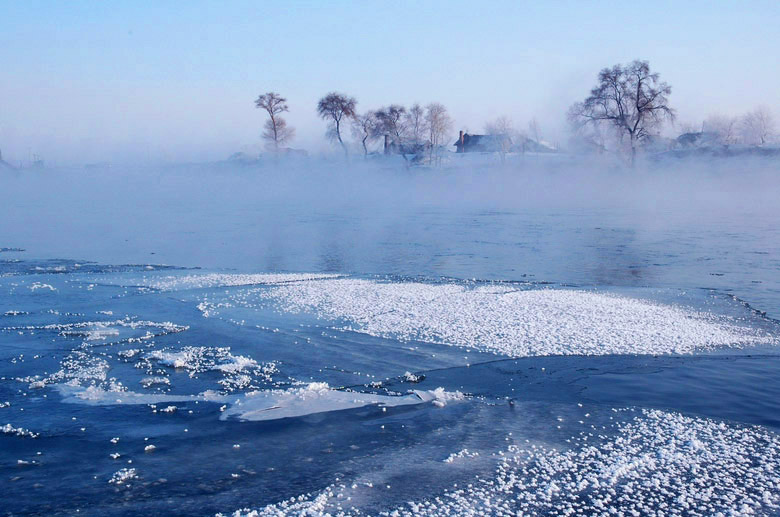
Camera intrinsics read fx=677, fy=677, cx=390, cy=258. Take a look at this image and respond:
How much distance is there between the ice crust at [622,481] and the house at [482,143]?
240 ft

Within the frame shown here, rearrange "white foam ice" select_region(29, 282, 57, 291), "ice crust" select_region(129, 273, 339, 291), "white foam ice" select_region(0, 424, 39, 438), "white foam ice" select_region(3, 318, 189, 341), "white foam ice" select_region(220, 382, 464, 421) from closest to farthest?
"white foam ice" select_region(0, 424, 39, 438), "white foam ice" select_region(220, 382, 464, 421), "white foam ice" select_region(3, 318, 189, 341), "white foam ice" select_region(29, 282, 57, 291), "ice crust" select_region(129, 273, 339, 291)

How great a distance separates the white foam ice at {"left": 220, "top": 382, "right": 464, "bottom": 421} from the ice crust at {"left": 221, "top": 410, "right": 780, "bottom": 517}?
1.25m

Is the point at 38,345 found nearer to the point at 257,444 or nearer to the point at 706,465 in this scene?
the point at 257,444

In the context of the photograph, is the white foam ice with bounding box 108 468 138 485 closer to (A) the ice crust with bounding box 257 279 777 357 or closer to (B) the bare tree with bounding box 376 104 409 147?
(A) the ice crust with bounding box 257 279 777 357

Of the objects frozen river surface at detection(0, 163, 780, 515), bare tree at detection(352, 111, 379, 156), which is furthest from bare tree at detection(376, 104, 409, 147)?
frozen river surface at detection(0, 163, 780, 515)

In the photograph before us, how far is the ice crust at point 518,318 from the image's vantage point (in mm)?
7973

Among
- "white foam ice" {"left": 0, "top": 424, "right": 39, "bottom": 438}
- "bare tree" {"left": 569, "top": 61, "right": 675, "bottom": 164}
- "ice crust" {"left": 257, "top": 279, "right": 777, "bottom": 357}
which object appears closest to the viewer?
"white foam ice" {"left": 0, "top": 424, "right": 39, "bottom": 438}

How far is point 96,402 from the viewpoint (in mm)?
5887

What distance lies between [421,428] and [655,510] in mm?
1865

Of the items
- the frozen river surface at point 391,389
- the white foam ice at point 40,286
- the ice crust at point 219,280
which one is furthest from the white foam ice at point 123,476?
the white foam ice at point 40,286

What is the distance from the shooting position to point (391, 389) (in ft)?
20.8

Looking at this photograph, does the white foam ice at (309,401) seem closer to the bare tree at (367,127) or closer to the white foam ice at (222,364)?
the white foam ice at (222,364)

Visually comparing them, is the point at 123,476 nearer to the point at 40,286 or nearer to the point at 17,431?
the point at 17,431

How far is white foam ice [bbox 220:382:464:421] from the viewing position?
5.65 m
